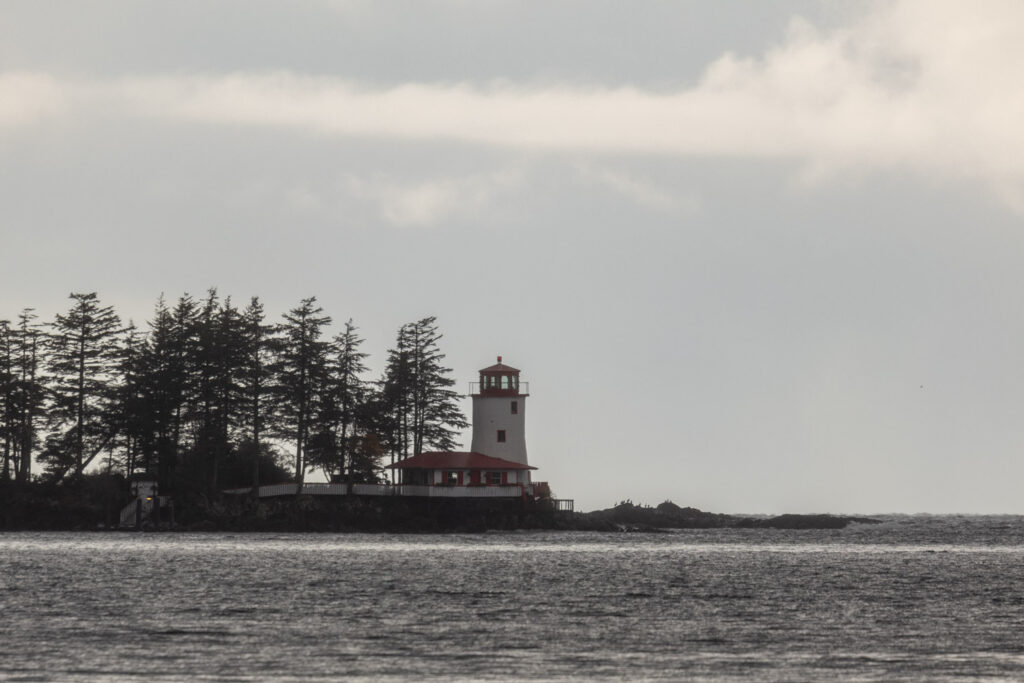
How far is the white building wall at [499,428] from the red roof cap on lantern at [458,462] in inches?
26.6

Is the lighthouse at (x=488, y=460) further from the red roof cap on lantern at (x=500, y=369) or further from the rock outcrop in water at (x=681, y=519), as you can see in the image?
the rock outcrop in water at (x=681, y=519)

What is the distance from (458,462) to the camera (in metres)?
95.7

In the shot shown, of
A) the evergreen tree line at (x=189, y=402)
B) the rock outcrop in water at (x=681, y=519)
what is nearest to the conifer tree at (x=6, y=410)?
the evergreen tree line at (x=189, y=402)

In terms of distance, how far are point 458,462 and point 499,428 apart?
13.5ft

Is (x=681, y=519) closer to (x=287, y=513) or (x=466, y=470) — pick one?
(x=466, y=470)

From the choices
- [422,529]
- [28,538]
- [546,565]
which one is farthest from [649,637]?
[422,529]

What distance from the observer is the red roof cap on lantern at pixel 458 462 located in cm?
9556

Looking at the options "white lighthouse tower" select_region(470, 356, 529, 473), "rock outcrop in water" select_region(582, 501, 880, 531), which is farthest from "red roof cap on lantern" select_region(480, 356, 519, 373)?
"rock outcrop in water" select_region(582, 501, 880, 531)

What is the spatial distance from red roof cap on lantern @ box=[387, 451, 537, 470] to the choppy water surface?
26.3 meters

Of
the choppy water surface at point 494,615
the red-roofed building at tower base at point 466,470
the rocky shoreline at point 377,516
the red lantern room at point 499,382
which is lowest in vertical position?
the choppy water surface at point 494,615

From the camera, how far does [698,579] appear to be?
52.0 metres

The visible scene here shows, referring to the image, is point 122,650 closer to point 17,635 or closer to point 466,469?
point 17,635

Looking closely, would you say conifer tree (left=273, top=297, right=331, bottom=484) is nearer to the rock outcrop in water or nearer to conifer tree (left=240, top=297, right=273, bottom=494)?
conifer tree (left=240, top=297, right=273, bottom=494)

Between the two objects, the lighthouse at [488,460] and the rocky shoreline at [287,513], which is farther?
the lighthouse at [488,460]
